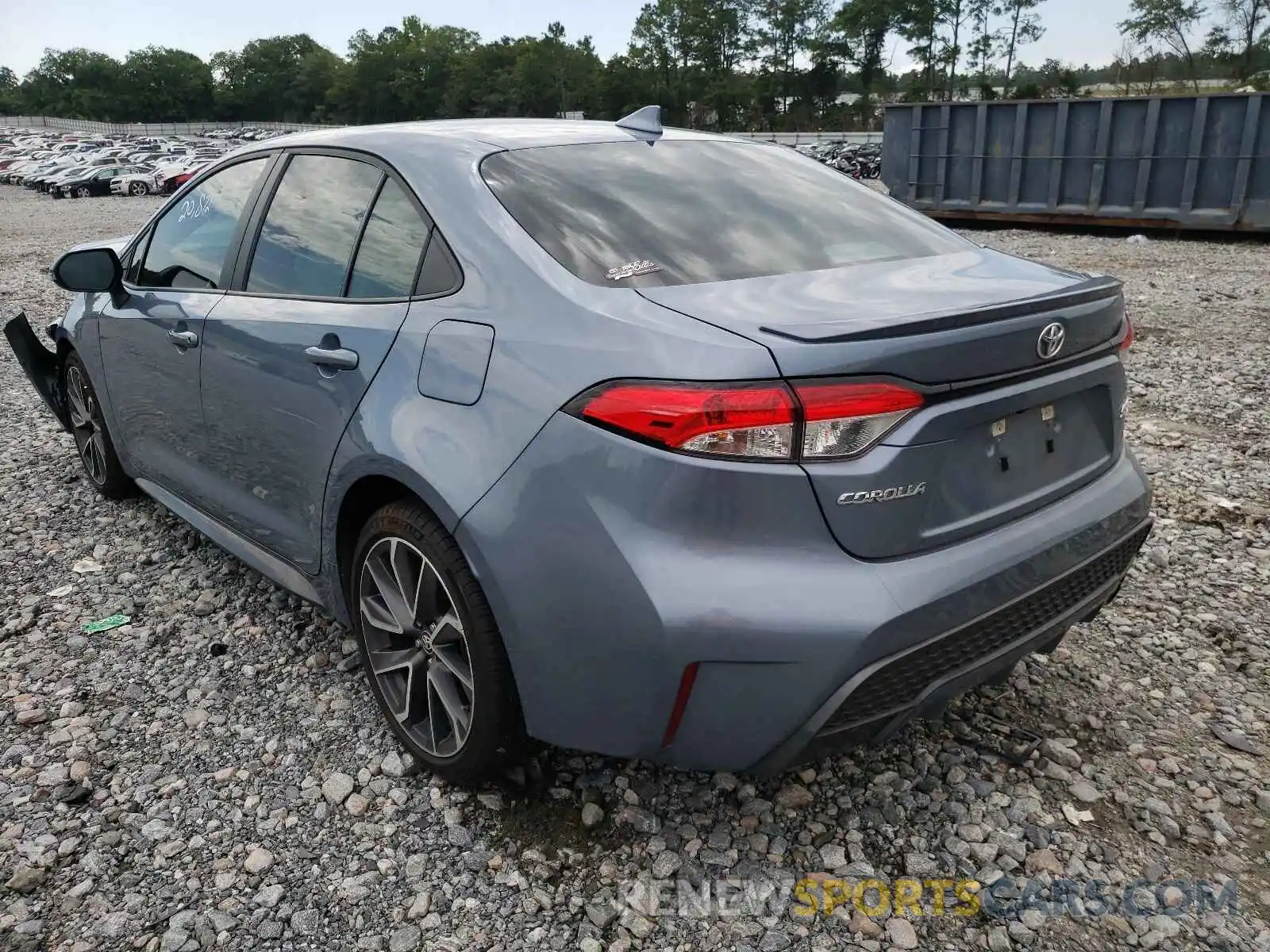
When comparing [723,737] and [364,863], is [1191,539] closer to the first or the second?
[723,737]

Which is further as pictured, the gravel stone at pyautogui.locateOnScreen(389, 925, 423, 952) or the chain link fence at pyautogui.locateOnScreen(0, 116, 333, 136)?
the chain link fence at pyautogui.locateOnScreen(0, 116, 333, 136)

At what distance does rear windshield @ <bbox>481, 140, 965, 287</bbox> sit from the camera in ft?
7.67

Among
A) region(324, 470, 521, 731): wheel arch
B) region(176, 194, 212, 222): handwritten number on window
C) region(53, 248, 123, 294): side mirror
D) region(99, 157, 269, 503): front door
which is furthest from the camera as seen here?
region(53, 248, 123, 294): side mirror

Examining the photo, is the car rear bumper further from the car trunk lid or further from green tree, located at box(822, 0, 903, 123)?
green tree, located at box(822, 0, 903, 123)

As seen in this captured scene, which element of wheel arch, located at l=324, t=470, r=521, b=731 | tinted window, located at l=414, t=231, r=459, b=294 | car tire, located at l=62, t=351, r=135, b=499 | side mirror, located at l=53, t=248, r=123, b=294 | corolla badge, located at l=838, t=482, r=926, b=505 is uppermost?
tinted window, located at l=414, t=231, r=459, b=294

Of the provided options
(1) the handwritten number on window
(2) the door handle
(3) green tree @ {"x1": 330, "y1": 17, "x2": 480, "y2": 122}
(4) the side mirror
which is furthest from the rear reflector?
(3) green tree @ {"x1": 330, "y1": 17, "x2": 480, "y2": 122}

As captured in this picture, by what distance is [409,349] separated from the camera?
241cm

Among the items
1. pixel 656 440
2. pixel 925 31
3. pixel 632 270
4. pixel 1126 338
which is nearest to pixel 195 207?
pixel 632 270

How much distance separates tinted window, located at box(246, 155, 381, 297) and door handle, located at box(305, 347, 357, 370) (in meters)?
0.20

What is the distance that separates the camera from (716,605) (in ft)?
6.27

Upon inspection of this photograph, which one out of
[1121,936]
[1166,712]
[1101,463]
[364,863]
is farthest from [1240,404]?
[364,863]

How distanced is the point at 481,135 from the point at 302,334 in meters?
0.76

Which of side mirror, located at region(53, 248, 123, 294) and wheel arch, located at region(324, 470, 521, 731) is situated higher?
side mirror, located at region(53, 248, 123, 294)

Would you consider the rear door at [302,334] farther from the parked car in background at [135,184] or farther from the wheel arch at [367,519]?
the parked car in background at [135,184]
